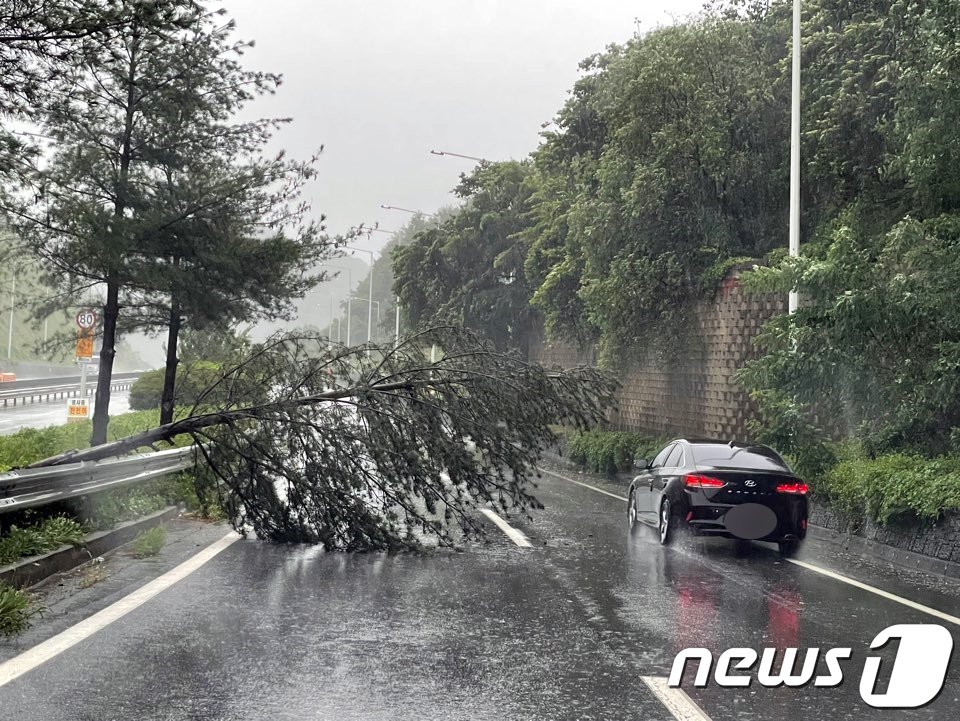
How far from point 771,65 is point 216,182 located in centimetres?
1203

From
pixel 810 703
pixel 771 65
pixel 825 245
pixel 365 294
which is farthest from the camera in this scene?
pixel 365 294

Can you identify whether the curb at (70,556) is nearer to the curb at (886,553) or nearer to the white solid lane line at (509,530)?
the white solid lane line at (509,530)

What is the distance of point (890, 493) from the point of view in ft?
44.7

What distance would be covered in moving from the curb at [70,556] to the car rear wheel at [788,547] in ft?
24.3

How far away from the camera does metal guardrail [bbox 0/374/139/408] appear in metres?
59.3

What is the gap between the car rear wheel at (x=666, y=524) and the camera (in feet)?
43.1

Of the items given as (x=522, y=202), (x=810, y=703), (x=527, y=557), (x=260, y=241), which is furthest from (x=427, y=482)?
(x=522, y=202)

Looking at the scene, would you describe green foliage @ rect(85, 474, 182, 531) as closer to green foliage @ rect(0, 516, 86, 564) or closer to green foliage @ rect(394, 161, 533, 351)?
green foliage @ rect(0, 516, 86, 564)

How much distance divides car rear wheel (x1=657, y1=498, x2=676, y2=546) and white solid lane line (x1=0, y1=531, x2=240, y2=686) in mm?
5243

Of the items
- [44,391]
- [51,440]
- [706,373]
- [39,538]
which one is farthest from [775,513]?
[44,391]

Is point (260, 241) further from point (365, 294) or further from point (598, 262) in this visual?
point (365, 294)

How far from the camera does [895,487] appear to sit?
44.9 feet

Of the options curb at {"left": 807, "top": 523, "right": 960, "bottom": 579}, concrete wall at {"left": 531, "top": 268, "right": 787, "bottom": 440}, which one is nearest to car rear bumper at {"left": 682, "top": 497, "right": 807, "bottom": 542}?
curb at {"left": 807, "top": 523, "right": 960, "bottom": 579}

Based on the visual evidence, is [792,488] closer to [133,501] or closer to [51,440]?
A: [133,501]
